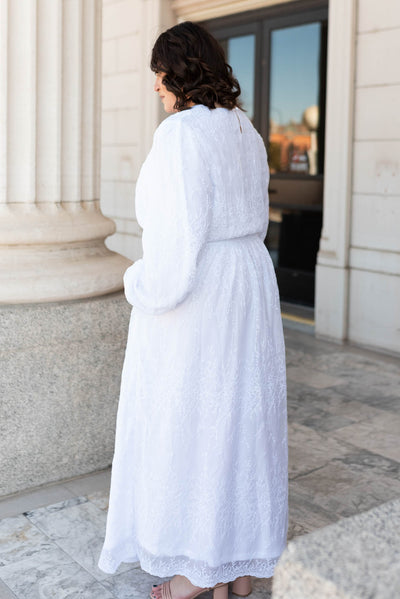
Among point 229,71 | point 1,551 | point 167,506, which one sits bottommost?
point 1,551

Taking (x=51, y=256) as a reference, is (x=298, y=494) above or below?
below

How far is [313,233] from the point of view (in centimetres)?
818

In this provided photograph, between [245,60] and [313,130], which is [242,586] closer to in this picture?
[313,130]

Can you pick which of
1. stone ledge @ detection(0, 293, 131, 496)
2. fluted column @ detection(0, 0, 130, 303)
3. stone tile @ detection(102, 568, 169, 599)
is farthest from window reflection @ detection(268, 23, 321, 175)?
stone tile @ detection(102, 568, 169, 599)

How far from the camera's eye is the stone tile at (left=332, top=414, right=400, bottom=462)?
4328 mm

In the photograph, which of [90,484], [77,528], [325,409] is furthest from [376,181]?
[77,528]

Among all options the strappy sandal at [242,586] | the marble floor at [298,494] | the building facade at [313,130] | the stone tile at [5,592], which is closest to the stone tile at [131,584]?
the marble floor at [298,494]

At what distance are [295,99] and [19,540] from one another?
6.08 m

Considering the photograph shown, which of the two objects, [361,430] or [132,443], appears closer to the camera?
[132,443]

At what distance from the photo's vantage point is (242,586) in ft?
9.32

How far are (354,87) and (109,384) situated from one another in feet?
12.8

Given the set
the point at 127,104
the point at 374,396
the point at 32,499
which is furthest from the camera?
the point at 127,104

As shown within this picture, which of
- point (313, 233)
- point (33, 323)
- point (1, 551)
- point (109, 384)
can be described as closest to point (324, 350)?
point (313, 233)

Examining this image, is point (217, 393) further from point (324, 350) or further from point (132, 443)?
point (324, 350)
